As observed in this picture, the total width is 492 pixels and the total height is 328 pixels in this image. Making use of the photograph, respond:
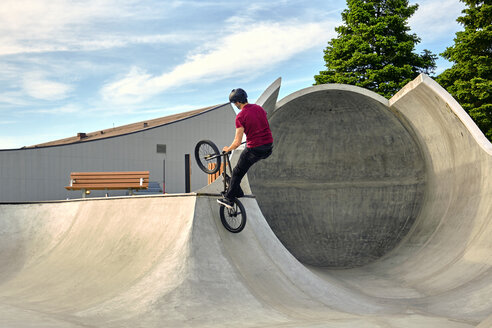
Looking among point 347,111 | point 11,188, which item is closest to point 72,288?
point 347,111

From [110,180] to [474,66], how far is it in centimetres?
1928

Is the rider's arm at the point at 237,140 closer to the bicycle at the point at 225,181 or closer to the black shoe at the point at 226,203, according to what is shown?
the bicycle at the point at 225,181

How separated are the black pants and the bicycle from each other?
0.15 m

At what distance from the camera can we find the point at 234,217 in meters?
7.97

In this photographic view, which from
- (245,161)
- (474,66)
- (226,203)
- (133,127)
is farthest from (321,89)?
(133,127)

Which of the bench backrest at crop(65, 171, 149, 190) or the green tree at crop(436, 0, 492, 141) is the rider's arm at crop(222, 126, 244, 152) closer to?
the bench backrest at crop(65, 171, 149, 190)

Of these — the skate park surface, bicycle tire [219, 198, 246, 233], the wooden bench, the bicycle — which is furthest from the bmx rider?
the wooden bench

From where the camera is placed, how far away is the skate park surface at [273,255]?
6070 millimetres

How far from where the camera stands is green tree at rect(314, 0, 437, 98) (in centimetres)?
2723

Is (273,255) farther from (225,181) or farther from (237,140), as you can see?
(237,140)

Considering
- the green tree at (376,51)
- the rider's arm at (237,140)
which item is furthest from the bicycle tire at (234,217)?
the green tree at (376,51)

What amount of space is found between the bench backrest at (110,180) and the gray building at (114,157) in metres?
9.45

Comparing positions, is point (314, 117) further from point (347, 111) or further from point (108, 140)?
point (108, 140)

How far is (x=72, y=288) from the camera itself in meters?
7.18
